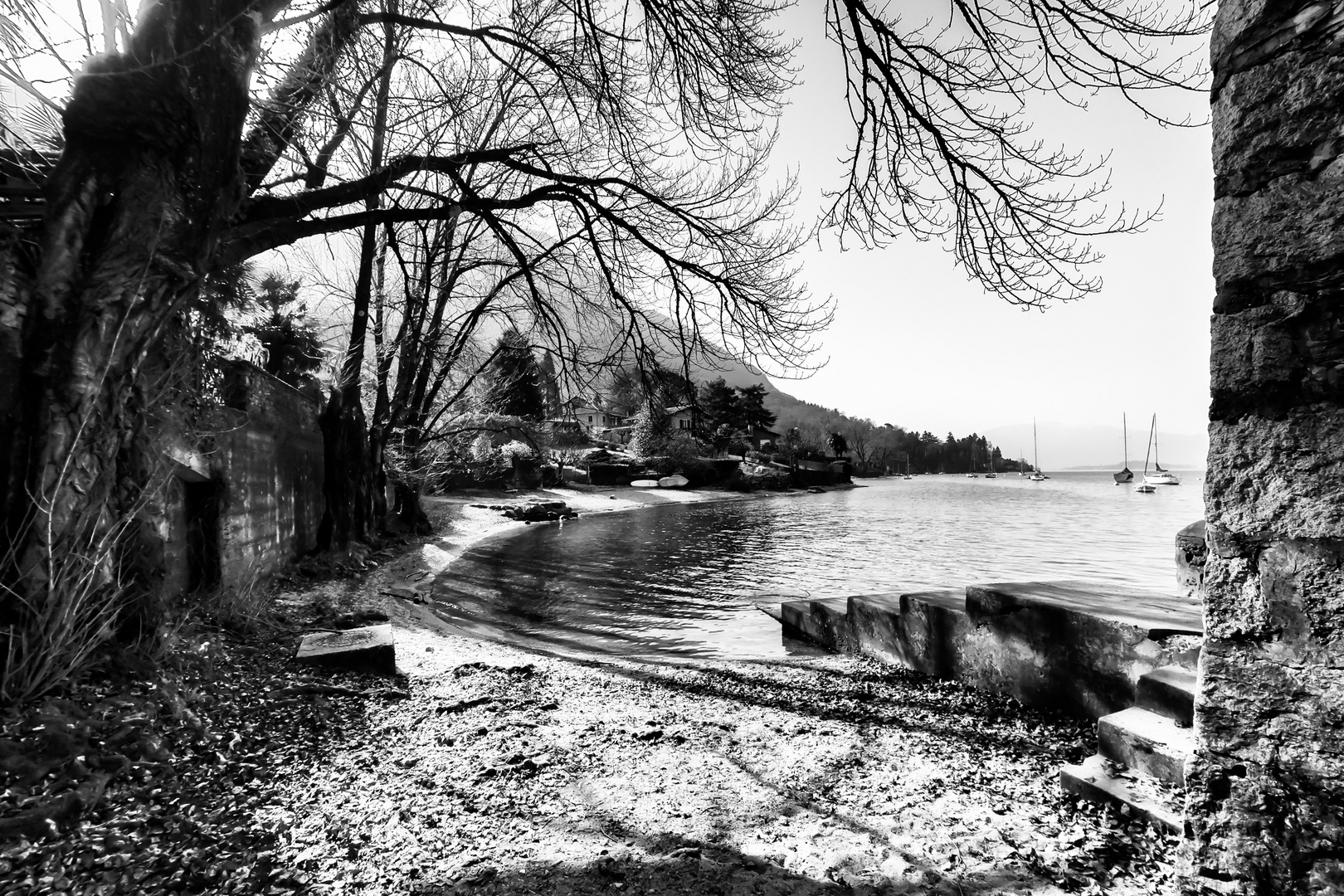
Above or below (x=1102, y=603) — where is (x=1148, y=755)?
below

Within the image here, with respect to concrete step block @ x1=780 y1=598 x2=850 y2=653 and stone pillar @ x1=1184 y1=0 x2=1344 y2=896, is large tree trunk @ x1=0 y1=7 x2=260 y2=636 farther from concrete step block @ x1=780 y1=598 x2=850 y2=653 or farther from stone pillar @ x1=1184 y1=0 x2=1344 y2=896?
concrete step block @ x1=780 y1=598 x2=850 y2=653

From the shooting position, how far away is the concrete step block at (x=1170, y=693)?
2611 mm

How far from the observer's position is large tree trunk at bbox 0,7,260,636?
10.3ft

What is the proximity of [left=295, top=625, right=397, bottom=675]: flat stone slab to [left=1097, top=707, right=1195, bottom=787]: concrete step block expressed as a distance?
488cm

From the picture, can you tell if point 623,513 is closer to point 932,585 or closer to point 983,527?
point 983,527

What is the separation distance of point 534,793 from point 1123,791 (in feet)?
8.95

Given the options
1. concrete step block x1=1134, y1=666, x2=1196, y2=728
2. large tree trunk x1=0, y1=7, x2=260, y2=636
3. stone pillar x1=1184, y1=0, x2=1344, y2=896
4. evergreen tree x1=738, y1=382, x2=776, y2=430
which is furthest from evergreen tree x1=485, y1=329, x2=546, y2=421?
evergreen tree x1=738, y1=382, x2=776, y2=430

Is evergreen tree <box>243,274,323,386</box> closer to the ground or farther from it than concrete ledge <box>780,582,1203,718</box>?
farther from it

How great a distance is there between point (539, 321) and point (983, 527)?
22468 mm

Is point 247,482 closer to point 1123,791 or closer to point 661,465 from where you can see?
point 1123,791

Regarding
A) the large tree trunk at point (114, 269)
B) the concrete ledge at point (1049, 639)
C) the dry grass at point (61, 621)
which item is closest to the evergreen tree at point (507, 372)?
the large tree trunk at point (114, 269)

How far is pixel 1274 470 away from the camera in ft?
5.76

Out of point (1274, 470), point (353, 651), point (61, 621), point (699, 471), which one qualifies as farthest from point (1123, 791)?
point (699, 471)

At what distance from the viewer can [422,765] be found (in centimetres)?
314
